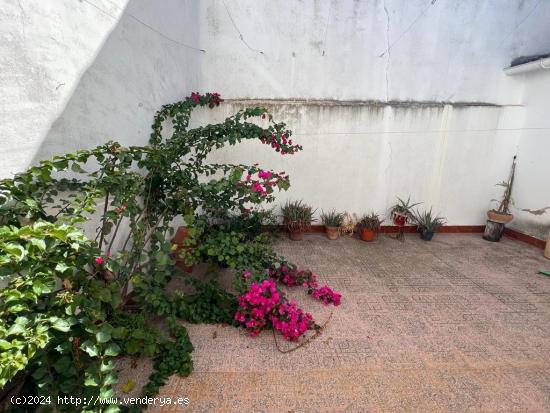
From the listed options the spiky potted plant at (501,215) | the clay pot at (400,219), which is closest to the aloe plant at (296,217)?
the clay pot at (400,219)

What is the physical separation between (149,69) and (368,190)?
3.13 m

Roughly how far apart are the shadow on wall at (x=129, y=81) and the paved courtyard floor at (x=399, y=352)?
1.55 metres

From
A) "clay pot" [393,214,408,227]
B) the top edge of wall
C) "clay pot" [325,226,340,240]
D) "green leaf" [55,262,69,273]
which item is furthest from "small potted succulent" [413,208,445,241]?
"green leaf" [55,262,69,273]

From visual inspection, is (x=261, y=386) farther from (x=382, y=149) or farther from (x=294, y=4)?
(x=294, y=4)

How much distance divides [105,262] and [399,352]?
1.92 meters

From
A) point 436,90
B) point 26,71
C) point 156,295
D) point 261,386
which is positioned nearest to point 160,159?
point 26,71

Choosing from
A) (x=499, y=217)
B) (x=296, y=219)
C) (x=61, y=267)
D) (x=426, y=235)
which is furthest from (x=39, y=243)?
(x=499, y=217)

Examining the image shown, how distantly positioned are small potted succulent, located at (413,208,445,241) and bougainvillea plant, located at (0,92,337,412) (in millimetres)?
2578

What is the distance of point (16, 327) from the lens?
0.80 meters

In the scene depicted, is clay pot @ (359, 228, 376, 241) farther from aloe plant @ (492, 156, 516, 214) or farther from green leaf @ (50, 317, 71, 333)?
green leaf @ (50, 317, 71, 333)

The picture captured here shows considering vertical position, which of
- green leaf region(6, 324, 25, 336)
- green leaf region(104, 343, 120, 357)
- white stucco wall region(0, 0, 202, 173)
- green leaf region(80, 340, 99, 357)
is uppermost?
white stucco wall region(0, 0, 202, 173)

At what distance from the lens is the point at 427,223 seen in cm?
397

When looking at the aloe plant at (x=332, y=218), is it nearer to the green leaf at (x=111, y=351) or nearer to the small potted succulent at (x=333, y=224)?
the small potted succulent at (x=333, y=224)

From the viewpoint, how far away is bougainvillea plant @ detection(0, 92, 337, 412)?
869 millimetres
